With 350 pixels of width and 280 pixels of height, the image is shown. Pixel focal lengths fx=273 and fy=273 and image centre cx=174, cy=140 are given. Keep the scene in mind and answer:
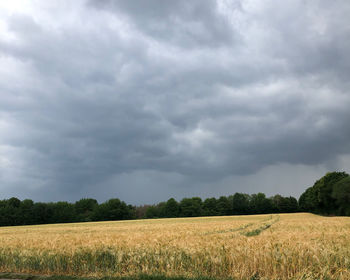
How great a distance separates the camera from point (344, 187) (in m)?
71.1

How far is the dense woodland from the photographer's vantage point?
84.4 m

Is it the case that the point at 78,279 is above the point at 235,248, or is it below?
below

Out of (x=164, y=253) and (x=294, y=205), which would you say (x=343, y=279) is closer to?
(x=164, y=253)

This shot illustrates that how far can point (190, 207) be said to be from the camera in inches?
4611

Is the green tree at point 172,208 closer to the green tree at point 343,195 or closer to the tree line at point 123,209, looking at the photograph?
the tree line at point 123,209

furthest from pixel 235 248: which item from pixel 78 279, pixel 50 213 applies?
pixel 50 213

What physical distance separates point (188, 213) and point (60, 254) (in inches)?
4221

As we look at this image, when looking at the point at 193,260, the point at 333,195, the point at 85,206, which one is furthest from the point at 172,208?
the point at 193,260

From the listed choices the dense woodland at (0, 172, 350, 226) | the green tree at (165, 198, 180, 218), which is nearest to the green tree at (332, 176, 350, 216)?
the dense woodland at (0, 172, 350, 226)

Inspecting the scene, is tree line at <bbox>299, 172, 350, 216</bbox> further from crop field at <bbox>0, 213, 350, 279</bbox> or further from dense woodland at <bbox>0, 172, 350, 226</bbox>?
crop field at <bbox>0, 213, 350, 279</bbox>

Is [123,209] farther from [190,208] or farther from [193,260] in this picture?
[193,260]

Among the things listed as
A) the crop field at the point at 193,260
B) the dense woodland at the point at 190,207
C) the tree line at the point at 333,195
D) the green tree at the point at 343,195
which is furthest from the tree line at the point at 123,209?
the crop field at the point at 193,260

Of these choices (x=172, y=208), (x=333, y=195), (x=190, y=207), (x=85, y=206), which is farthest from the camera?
(x=85, y=206)

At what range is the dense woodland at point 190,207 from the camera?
84375 mm
